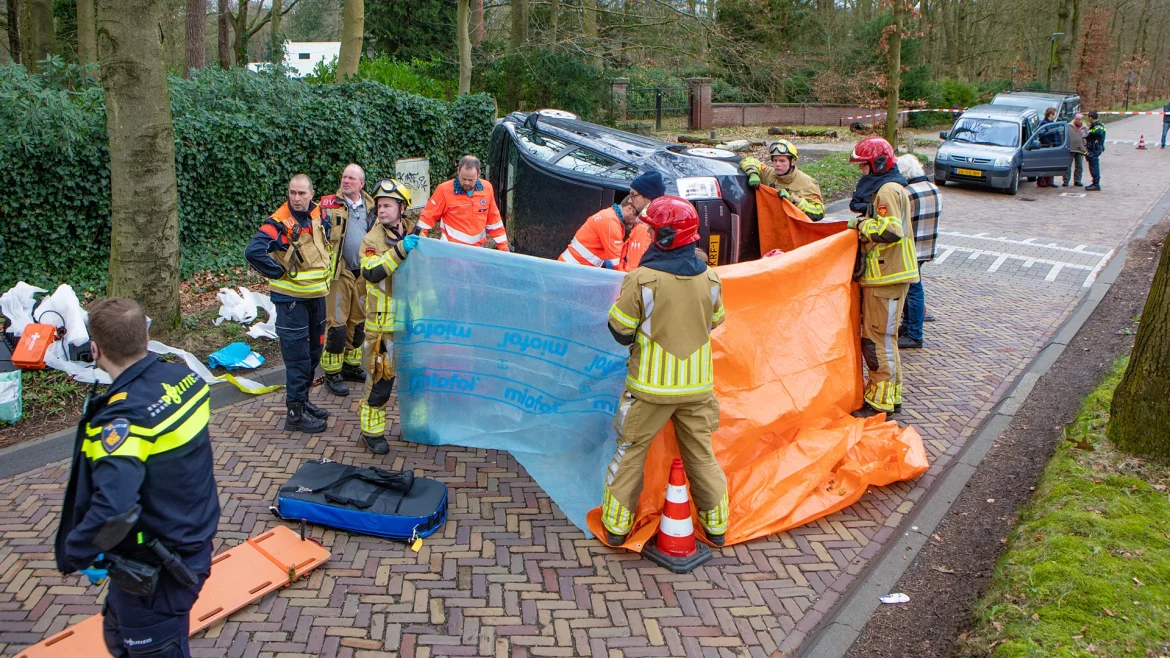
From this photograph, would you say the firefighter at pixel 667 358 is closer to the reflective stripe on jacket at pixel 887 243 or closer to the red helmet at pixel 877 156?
the reflective stripe on jacket at pixel 887 243

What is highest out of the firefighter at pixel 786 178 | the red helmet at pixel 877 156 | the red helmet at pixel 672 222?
the red helmet at pixel 877 156

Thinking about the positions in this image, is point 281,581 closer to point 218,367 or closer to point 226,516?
point 226,516

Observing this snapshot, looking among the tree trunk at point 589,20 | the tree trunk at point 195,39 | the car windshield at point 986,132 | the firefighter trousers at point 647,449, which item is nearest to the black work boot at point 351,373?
the firefighter trousers at point 647,449

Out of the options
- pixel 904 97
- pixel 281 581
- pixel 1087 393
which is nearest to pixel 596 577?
pixel 281 581

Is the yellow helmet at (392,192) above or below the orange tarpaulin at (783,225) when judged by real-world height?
above

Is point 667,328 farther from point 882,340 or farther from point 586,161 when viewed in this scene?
point 586,161

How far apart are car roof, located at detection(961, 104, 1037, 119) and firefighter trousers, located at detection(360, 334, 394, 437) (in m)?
18.5

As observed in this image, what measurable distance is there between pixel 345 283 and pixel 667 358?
3.61 m

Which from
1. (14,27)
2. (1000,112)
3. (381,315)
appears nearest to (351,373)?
(381,315)

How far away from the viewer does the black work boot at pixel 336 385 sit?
7.04 meters

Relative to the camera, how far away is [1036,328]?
30.3ft

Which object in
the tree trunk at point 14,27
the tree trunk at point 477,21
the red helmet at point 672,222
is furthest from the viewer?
the tree trunk at point 477,21

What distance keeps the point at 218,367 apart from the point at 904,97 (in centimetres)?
3162

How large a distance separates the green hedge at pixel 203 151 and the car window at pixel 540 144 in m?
3.85
